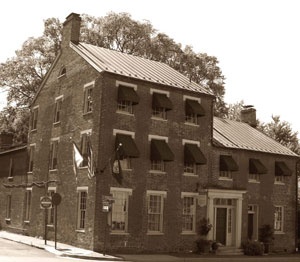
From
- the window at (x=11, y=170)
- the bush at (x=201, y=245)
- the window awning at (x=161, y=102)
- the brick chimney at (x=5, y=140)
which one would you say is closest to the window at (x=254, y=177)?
the bush at (x=201, y=245)

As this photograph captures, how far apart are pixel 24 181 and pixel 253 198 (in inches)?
595

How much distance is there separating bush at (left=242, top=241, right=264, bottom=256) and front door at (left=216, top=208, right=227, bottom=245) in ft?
4.60

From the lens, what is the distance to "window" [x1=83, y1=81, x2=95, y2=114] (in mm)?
27047

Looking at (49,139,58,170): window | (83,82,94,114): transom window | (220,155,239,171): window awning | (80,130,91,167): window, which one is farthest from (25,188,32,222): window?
(220,155,239,171): window awning

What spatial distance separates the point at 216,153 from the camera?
30391 millimetres

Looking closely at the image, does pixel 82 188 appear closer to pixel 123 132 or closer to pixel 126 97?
pixel 123 132

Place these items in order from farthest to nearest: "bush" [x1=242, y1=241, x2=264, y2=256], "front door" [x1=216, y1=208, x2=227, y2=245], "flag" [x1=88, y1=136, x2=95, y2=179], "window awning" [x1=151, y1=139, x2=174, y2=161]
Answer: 1. "front door" [x1=216, y1=208, x2=227, y2=245]
2. "bush" [x1=242, y1=241, x2=264, y2=256]
3. "window awning" [x1=151, y1=139, x2=174, y2=161]
4. "flag" [x1=88, y1=136, x2=95, y2=179]

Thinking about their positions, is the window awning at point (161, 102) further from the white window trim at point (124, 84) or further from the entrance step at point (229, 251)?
the entrance step at point (229, 251)

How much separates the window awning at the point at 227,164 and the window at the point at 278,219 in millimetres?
5337

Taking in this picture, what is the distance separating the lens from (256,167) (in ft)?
104

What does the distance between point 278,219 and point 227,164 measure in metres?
6.47

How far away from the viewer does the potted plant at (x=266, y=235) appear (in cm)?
3106

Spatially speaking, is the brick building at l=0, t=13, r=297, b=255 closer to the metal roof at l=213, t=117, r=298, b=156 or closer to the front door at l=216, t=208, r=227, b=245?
the front door at l=216, t=208, r=227, b=245

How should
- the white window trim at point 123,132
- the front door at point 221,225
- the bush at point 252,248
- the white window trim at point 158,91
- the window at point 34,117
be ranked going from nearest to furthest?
the white window trim at point 123,132
the white window trim at point 158,91
the bush at point 252,248
the front door at point 221,225
the window at point 34,117
